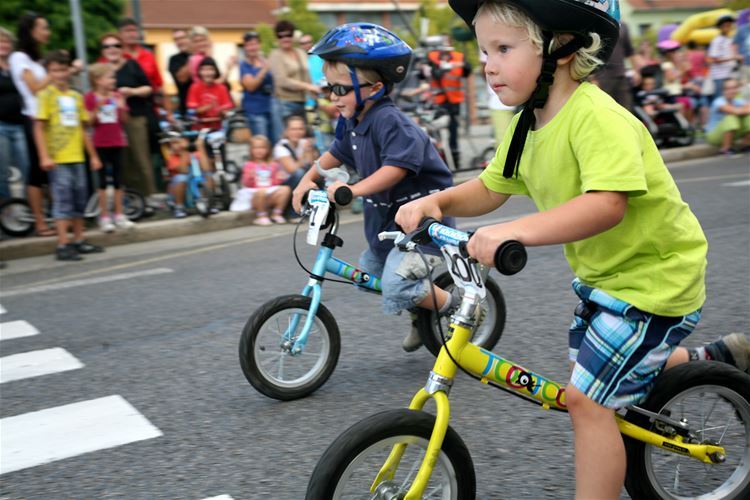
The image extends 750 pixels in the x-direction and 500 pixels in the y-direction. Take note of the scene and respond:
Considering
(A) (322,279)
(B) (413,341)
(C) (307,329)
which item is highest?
(A) (322,279)


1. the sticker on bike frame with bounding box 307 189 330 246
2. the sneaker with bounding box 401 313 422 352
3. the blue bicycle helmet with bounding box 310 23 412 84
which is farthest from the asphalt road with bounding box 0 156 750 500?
the blue bicycle helmet with bounding box 310 23 412 84

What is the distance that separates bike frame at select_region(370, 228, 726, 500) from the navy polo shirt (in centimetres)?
161

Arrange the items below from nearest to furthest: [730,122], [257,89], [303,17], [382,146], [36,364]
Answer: [382,146] < [36,364] < [257,89] < [730,122] < [303,17]

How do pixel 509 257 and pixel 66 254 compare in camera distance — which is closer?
pixel 509 257

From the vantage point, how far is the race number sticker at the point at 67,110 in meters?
8.04

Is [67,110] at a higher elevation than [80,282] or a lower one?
higher

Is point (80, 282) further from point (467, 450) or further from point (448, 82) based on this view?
point (448, 82)

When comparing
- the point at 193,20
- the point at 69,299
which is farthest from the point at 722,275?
the point at 193,20

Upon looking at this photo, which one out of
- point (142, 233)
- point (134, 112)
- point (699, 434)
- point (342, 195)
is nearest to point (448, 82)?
point (134, 112)

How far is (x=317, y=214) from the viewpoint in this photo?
404 cm

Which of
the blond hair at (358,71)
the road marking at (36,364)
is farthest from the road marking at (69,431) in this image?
the blond hair at (358,71)

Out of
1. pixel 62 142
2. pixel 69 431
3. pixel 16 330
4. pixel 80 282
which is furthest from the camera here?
pixel 62 142

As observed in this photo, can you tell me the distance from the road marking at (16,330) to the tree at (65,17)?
21.4 metres

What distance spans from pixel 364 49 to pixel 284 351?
4.96ft
